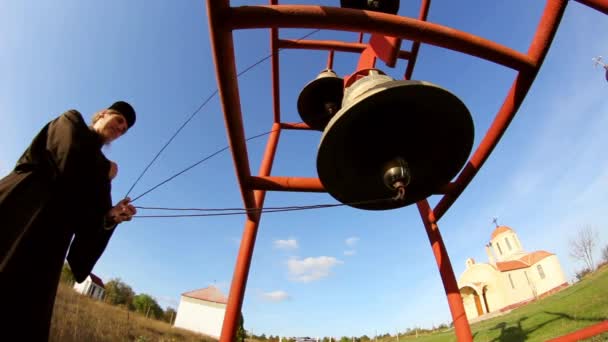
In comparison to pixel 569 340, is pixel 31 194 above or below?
above

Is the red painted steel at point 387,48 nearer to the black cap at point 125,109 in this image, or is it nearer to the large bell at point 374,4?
the large bell at point 374,4

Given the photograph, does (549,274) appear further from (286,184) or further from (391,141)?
(391,141)

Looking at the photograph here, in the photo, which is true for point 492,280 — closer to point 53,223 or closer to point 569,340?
point 569,340

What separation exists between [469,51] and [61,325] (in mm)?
5845

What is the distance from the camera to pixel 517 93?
2.23 metres

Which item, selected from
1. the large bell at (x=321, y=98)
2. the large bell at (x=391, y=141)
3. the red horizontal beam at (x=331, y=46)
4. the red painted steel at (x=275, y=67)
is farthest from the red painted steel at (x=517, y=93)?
the red painted steel at (x=275, y=67)

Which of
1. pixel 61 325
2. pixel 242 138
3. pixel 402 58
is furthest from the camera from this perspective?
Answer: pixel 61 325

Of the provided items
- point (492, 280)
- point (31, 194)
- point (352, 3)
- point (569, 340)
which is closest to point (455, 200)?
point (569, 340)

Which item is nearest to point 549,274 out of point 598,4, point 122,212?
point 598,4

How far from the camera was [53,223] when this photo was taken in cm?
119

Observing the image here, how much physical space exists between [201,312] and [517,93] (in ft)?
112

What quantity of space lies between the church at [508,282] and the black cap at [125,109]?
30.2 m

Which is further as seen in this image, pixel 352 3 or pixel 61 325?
pixel 61 325

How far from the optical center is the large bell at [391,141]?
1.59m
